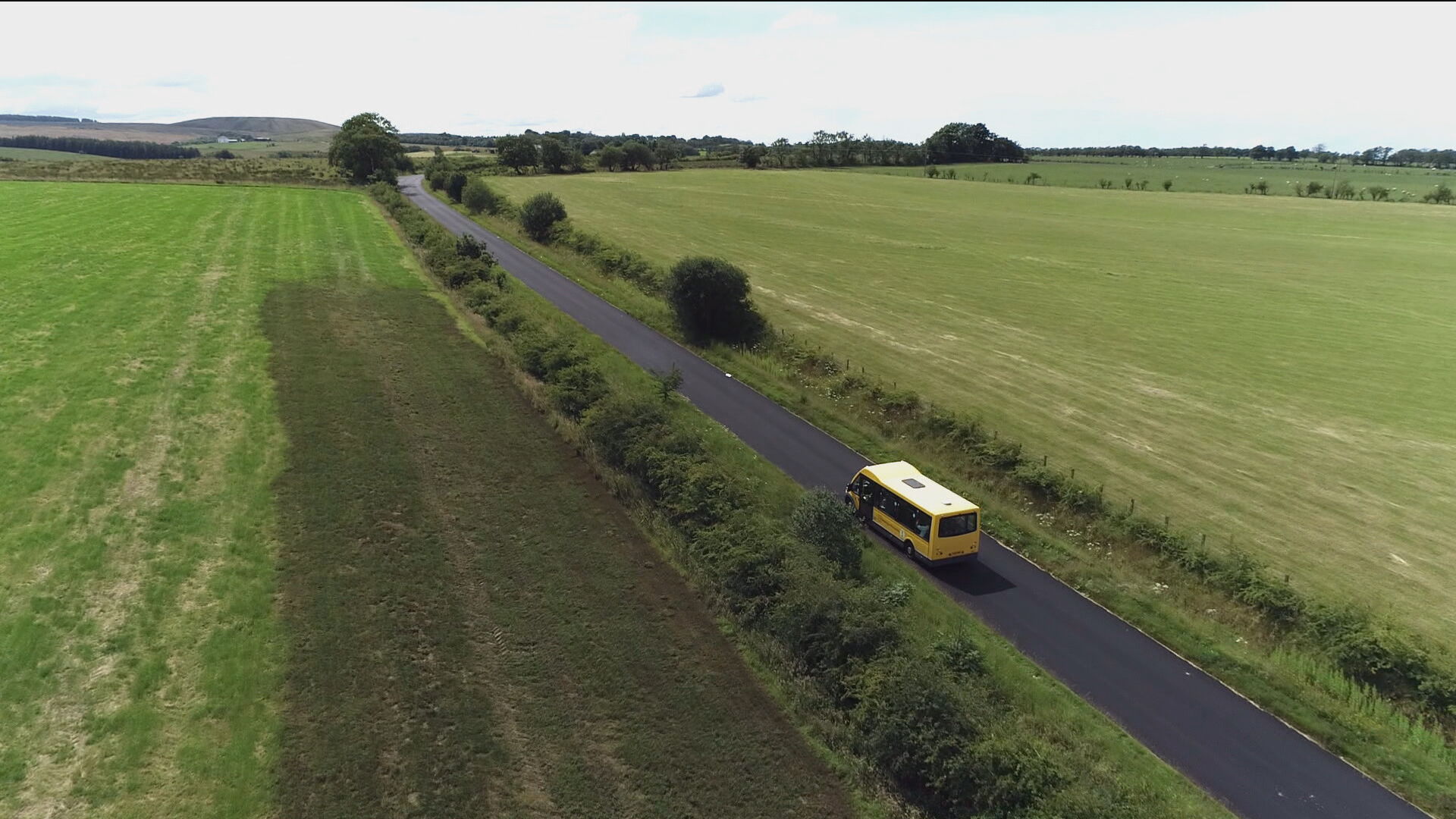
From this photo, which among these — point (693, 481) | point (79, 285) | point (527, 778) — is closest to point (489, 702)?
point (527, 778)

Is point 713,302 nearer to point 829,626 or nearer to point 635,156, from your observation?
point 829,626

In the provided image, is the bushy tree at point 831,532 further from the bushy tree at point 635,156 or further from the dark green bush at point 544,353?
the bushy tree at point 635,156

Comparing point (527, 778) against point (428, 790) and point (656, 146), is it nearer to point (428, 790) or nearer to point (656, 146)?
point (428, 790)

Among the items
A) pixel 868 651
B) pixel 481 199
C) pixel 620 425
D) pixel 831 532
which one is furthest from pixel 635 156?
pixel 868 651

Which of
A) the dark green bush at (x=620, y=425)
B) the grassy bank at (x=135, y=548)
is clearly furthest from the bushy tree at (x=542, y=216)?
the dark green bush at (x=620, y=425)

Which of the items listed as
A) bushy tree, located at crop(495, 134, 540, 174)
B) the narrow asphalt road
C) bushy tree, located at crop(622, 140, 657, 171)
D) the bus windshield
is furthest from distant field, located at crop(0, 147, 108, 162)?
the narrow asphalt road
